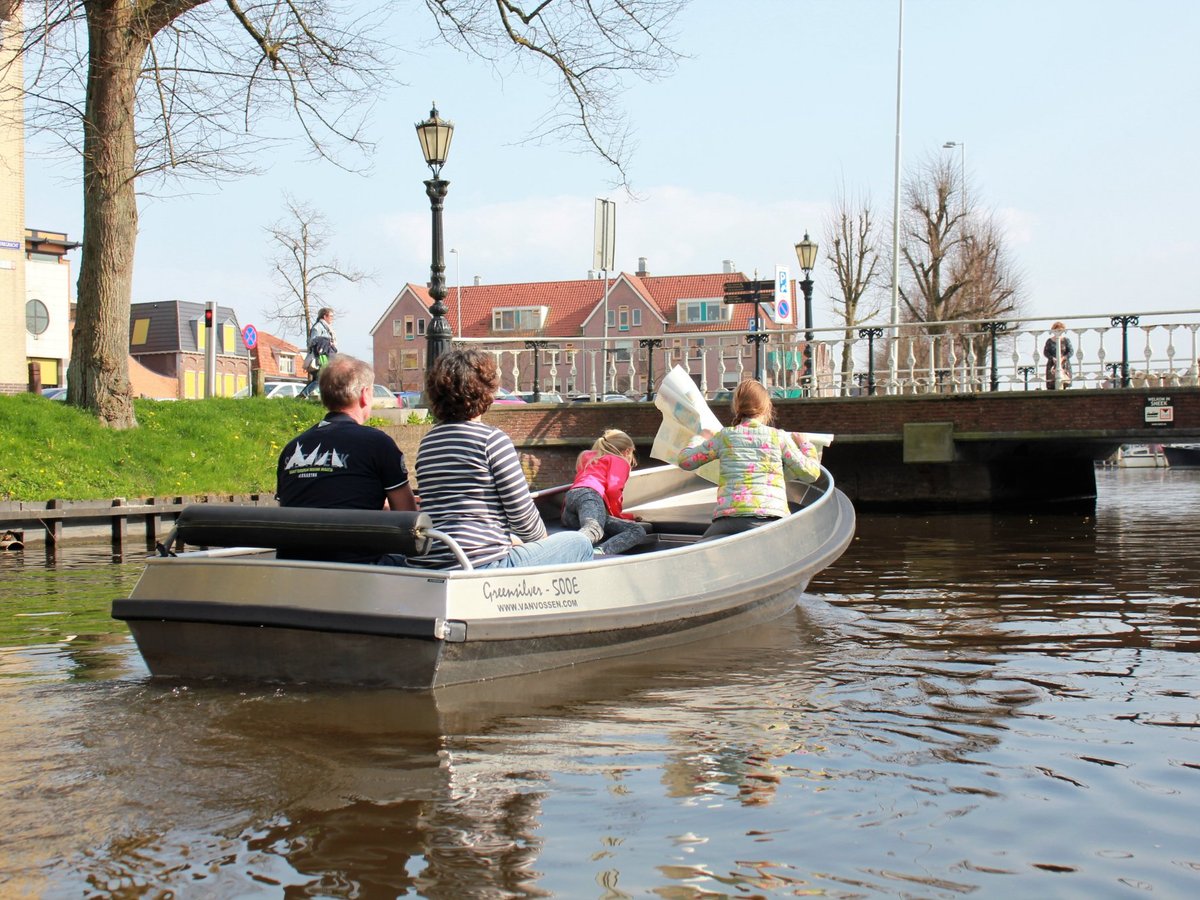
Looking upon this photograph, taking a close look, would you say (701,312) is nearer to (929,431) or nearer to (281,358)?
(281,358)

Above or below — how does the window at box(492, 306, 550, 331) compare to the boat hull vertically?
above

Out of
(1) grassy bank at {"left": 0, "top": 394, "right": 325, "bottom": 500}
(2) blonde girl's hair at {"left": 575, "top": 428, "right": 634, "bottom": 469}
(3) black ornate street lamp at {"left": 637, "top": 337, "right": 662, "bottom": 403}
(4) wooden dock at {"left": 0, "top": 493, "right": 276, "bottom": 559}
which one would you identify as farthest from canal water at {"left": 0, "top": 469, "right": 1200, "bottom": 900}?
(3) black ornate street lamp at {"left": 637, "top": 337, "right": 662, "bottom": 403}

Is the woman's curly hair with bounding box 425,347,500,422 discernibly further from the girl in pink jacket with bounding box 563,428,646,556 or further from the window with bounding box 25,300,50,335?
the window with bounding box 25,300,50,335

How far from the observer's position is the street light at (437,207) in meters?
15.4

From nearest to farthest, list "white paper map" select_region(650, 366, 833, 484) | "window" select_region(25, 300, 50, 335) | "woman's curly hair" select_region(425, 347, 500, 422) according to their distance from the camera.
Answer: "woman's curly hair" select_region(425, 347, 500, 422) < "white paper map" select_region(650, 366, 833, 484) < "window" select_region(25, 300, 50, 335)

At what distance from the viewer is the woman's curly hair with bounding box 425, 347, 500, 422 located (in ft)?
18.6

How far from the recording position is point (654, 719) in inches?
206

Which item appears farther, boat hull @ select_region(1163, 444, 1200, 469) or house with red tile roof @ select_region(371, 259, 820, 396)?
house with red tile roof @ select_region(371, 259, 820, 396)

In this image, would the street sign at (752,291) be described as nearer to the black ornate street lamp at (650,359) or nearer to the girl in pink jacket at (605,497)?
the black ornate street lamp at (650,359)

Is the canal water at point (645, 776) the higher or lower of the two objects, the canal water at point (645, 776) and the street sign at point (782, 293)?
the lower

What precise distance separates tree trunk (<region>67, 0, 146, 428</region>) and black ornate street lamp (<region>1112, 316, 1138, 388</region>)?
13425 millimetres

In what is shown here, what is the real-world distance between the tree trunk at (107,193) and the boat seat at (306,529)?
11209mm

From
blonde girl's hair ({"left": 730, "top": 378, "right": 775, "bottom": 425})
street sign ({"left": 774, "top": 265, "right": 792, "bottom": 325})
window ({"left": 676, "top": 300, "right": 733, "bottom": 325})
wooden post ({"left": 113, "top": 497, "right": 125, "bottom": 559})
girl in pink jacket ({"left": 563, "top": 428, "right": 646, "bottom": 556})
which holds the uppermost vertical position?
window ({"left": 676, "top": 300, "right": 733, "bottom": 325})

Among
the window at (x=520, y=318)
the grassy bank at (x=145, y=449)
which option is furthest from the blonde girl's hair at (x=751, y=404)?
the window at (x=520, y=318)
